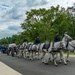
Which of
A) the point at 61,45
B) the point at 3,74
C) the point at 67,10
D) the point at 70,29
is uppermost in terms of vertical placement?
the point at 67,10

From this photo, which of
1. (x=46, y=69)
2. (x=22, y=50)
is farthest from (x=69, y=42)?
(x=22, y=50)

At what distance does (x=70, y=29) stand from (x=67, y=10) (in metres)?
13.7

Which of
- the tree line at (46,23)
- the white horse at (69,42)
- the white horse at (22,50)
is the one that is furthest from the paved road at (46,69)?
the tree line at (46,23)

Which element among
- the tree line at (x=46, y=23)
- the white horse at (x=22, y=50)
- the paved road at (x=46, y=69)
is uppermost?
the tree line at (x=46, y=23)

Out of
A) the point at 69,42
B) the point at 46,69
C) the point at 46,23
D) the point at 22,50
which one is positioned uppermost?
the point at 46,23

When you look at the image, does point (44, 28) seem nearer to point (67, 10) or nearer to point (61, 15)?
point (61, 15)

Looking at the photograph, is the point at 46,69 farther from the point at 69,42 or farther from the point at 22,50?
the point at 22,50

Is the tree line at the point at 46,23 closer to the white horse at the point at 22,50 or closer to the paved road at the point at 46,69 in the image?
the white horse at the point at 22,50

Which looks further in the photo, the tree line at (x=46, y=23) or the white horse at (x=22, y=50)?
the tree line at (x=46, y=23)

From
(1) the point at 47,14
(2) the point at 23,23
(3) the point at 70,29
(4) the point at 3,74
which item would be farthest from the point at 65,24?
(4) the point at 3,74

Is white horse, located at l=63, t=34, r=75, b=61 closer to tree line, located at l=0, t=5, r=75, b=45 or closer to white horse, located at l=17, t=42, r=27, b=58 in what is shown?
white horse, located at l=17, t=42, r=27, b=58

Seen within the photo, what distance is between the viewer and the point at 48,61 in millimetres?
21297

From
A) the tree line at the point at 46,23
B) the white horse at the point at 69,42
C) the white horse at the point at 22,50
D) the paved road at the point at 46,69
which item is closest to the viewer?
the paved road at the point at 46,69

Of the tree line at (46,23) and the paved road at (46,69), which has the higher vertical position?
the tree line at (46,23)
